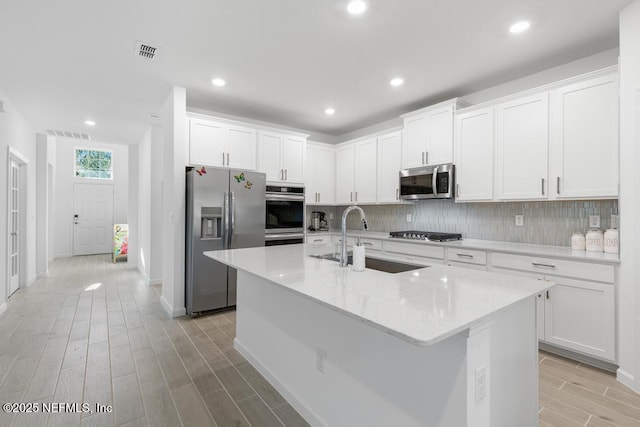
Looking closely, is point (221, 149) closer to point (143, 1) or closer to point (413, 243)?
point (143, 1)

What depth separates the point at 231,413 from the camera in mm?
1922

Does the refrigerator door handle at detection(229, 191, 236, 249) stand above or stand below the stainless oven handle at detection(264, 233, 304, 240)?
above

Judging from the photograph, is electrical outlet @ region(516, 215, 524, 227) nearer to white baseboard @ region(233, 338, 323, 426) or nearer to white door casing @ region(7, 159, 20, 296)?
white baseboard @ region(233, 338, 323, 426)

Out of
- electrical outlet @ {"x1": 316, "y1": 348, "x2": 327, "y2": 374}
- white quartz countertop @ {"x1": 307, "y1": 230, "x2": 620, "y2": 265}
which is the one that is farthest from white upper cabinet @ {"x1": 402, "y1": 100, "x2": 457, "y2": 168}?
electrical outlet @ {"x1": 316, "y1": 348, "x2": 327, "y2": 374}

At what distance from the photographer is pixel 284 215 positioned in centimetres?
456

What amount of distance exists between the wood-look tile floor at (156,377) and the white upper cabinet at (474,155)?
1.70 m

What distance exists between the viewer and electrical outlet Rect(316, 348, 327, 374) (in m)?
1.77

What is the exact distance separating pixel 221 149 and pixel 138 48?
4.86ft

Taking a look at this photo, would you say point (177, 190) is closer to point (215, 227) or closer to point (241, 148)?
point (215, 227)

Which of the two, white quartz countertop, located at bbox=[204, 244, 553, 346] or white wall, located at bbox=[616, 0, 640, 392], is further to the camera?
white wall, located at bbox=[616, 0, 640, 392]

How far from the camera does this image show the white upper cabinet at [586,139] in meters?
2.52

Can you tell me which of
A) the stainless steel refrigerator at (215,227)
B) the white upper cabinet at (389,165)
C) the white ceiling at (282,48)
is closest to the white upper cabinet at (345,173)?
the white upper cabinet at (389,165)

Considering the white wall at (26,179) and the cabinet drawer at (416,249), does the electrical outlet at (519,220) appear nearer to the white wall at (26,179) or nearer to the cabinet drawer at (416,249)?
the cabinet drawer at (416,249)

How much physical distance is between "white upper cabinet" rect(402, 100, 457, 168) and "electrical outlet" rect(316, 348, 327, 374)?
284cm
